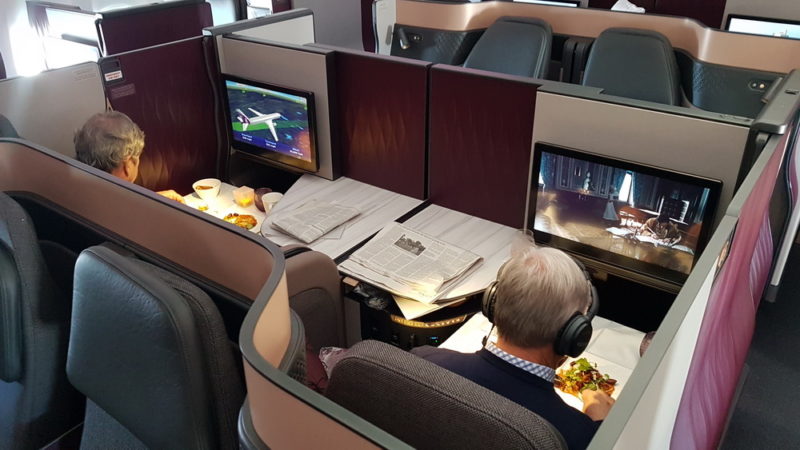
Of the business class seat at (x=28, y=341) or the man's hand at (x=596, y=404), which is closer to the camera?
the business class seat at (x=28, y=341)

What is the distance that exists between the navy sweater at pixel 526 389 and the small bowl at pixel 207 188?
1.47m

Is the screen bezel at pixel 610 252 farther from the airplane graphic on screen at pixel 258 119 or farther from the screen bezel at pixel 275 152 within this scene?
the airplane graphic on screen at pixel 258 119

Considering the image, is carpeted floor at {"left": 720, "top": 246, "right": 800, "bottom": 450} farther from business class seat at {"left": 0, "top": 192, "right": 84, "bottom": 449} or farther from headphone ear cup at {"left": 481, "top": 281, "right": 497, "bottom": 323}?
business class seat at {"left": 0, "top": 192, "right": 84, "bottom": 449}

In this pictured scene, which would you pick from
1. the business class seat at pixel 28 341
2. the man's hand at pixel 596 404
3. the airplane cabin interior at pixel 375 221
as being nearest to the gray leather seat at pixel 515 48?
the airplane cabin interior at pixel 375 221

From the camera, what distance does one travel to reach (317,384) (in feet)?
4.32

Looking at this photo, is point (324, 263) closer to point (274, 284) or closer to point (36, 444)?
point (274, 284)

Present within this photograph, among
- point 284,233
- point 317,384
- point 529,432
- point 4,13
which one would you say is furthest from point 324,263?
point 4,13

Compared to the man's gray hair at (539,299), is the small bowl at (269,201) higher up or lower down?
lower down

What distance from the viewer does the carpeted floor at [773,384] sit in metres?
2.12

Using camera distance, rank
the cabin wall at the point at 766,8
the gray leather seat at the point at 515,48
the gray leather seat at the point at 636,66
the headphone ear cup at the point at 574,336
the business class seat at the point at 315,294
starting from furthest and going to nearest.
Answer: the cabin wall at the point at 766,8
the gray leather seat at the point at 515,48
the gray leather seat at the point at 636,66
the business class seat at the point at 315,294
the headphone ear cup at the point at 574,336

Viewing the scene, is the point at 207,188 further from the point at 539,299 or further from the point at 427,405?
the point at 427,405

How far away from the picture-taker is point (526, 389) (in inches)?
44.1

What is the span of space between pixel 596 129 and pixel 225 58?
149cm

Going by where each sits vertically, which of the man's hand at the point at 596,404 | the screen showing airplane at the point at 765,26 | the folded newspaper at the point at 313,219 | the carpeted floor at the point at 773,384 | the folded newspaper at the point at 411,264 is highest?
the screen showing airplane at the point at 765,26
